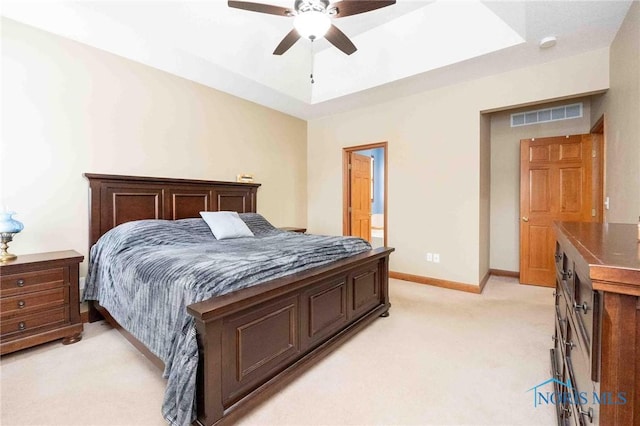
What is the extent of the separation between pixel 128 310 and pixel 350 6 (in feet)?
8.70

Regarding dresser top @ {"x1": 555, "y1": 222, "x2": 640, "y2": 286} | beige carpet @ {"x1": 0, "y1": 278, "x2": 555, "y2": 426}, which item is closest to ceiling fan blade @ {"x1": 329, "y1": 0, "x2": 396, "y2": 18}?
dresser top @ {"x1": 555, "y1": 222, "x2": 640, "y2": 286}

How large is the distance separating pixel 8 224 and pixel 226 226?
1.64 m

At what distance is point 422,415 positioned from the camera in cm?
162

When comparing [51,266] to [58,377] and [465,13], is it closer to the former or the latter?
[58,377]

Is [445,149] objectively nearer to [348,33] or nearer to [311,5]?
[348,33]

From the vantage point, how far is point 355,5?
2129 millimetres

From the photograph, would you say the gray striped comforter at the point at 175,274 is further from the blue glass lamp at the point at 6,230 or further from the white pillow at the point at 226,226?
the blue glass lamp at the point at 6,230

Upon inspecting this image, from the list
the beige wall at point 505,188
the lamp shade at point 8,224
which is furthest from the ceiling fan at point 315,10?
the beige wall at point 505,188

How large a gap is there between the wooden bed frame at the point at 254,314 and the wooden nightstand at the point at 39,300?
12.6 inches

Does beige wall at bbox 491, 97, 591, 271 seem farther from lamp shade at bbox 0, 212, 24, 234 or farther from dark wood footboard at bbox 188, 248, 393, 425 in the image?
lamp shade at bbox 0, 212, 24, 234

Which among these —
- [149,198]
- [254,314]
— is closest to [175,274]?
[254,314]

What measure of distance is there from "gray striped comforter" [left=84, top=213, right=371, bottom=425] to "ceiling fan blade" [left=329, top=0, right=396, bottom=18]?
5.83 ft

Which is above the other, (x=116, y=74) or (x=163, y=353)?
(x=116, y=74)

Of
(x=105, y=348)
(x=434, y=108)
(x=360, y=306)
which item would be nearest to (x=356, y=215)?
(x=434, y=108)
